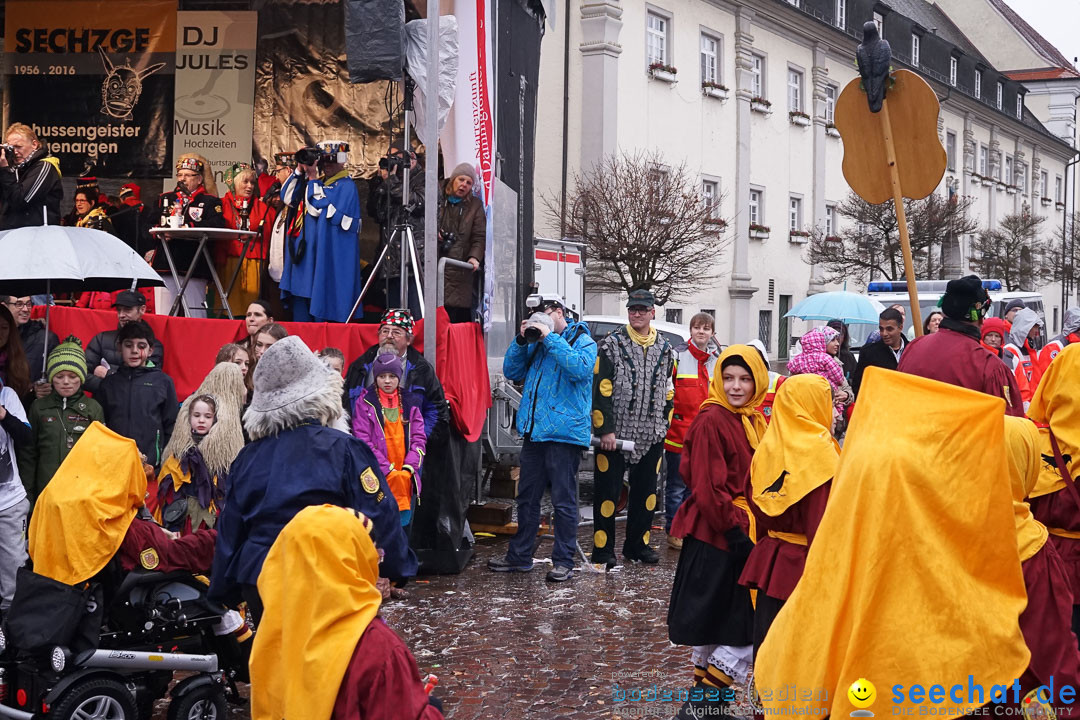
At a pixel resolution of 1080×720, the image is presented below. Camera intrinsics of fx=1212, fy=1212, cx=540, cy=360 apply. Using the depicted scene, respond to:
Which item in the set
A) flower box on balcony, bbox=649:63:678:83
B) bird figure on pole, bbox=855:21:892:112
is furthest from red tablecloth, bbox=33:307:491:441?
flower box on balcony, bbox=649:63:678:83

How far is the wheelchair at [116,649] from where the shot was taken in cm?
501

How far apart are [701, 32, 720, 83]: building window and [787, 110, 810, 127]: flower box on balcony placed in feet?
13.3

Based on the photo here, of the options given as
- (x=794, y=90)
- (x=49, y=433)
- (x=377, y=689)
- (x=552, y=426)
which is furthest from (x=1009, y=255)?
(x=377, y=689)

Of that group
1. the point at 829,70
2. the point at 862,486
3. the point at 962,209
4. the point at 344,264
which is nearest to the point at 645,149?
the point at 829,70

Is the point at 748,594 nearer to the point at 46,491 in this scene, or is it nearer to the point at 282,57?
the point at 46,491

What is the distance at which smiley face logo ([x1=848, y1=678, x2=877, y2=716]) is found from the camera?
→ 3.44 meters

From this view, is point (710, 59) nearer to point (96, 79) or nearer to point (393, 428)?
point (96, 79)

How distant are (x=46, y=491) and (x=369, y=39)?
15.8 feet

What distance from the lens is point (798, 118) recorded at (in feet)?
Result: 112

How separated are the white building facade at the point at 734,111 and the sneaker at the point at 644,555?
1650cm

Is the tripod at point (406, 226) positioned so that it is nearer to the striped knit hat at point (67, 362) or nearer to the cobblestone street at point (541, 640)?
the cobblestone street at point (541, 640)

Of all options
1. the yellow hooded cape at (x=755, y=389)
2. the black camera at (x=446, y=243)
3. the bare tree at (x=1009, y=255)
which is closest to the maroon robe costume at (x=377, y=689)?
the yellow hooded cape at (x=755, y=389)

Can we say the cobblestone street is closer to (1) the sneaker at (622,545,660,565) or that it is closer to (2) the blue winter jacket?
(1) the sneaker at (622,545,660,565)

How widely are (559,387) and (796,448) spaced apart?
14.5ft
